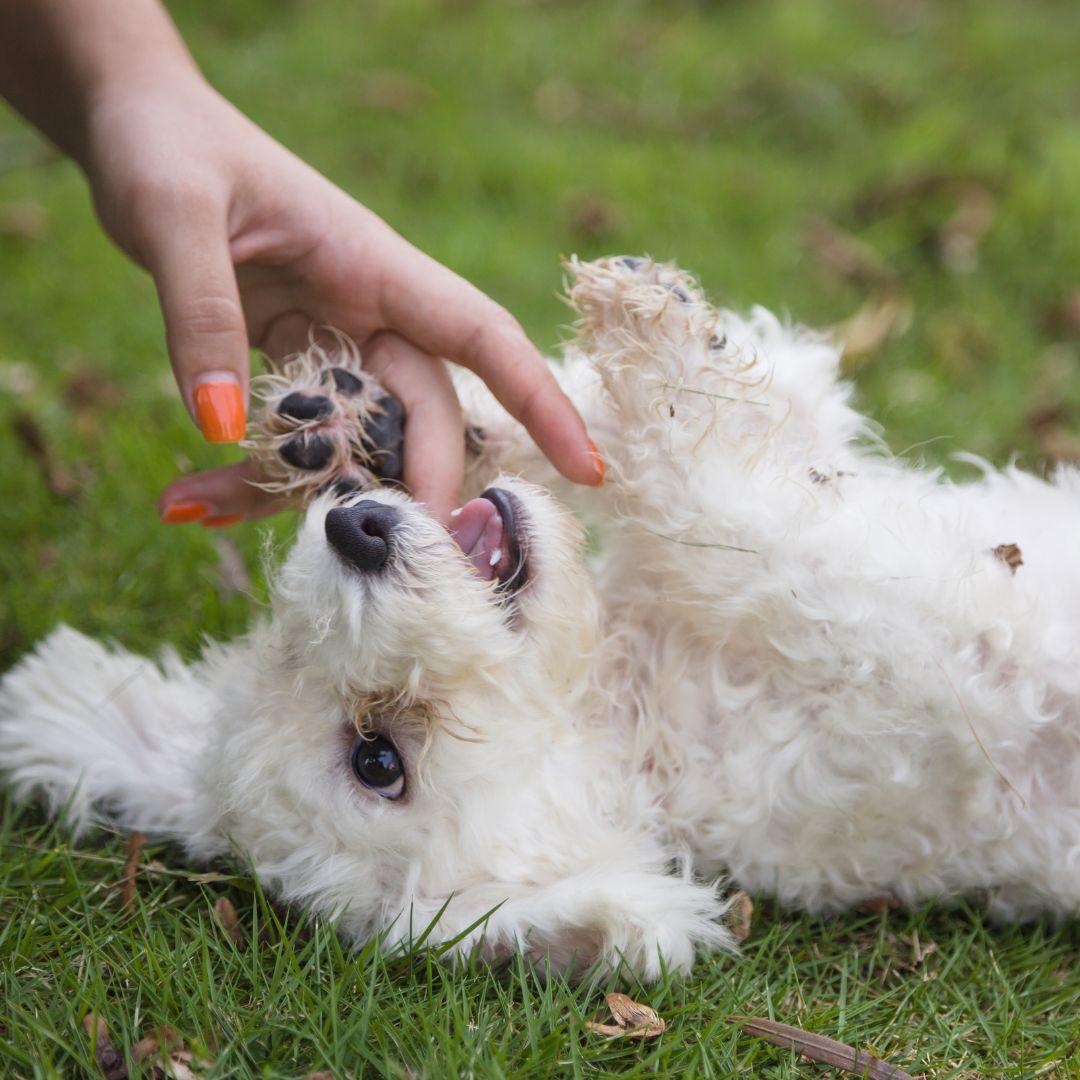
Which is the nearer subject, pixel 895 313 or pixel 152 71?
pixel 152 71

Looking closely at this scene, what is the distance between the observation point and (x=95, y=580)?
3705 millimetres

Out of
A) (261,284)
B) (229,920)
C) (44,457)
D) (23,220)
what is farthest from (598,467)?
(23,220)

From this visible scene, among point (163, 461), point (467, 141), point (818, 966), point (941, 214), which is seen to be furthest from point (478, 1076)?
point (467, 141)

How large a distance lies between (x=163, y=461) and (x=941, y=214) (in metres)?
4.33

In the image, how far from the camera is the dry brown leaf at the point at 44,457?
13.3 ft

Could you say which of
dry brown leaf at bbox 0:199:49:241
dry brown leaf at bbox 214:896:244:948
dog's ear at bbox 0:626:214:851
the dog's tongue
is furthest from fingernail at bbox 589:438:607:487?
dry brown leaf at bbox 0:199:49:241

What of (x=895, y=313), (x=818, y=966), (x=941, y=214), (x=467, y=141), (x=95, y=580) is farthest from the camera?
(x=467, y=141)

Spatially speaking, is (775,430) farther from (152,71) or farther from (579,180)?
(579,180)

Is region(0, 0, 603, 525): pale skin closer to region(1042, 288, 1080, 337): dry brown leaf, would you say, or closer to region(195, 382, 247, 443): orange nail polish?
region(195, 382, 247, 443): orange nail polish

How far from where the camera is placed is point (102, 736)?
286 cm

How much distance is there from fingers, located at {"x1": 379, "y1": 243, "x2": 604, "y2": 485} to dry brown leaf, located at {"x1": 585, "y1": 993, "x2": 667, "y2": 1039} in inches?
45.4

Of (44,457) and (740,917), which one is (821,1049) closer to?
(740,917)

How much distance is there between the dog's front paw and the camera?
2.65m

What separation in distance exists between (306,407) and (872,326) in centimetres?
349
